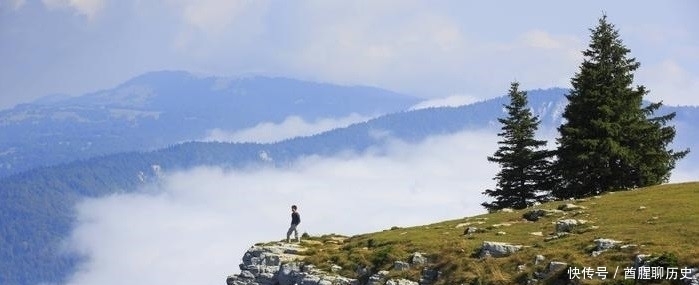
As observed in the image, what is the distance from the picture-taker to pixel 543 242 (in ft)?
106

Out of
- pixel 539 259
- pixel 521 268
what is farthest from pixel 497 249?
pixel 539 259

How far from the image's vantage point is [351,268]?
3578cm

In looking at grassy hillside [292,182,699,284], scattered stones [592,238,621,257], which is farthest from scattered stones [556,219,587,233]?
scattered stones [592,238,621,257]

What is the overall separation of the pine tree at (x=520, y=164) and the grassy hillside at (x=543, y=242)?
19.7 m

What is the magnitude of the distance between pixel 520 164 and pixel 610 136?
12.2 meters

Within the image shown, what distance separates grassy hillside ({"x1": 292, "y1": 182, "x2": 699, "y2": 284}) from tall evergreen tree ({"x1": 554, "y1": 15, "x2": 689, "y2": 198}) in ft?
32.6

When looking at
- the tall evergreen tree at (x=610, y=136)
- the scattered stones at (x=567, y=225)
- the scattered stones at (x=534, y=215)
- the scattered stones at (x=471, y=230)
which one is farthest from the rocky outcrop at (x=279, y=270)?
the tall evergreen tree at (x=610, y=136)

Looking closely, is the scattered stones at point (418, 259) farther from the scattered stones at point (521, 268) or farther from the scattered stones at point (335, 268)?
the scattered stones at point (521, 268)

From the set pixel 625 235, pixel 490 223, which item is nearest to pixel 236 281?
pixel 490 223

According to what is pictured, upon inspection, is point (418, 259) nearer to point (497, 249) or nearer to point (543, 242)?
point (497, 249)

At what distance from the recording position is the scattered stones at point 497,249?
104 feet

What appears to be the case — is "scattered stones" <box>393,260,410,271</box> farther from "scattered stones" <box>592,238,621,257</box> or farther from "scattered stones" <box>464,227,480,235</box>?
"scattered stones" <box>592,238,621,257</box>

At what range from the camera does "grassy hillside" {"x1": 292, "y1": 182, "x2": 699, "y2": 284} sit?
27641 millimetres

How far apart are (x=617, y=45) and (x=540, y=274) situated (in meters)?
37.1
